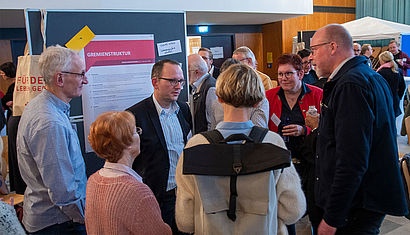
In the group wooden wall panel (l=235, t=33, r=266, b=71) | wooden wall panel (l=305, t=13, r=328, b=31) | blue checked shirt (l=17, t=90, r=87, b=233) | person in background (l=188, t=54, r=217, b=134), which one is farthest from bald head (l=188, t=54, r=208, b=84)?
wooden wall panel (l=305, t=13, r=328, b=31)

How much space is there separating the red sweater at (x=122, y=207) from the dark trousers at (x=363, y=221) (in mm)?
986

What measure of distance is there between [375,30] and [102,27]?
851 cm

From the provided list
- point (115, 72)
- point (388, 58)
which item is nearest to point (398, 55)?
point (388, 58)

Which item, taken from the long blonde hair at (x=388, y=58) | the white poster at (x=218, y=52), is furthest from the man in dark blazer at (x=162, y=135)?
the white poster at (x=218, y=52)

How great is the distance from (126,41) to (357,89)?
1.80 meters

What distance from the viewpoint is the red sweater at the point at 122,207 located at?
1328 mm

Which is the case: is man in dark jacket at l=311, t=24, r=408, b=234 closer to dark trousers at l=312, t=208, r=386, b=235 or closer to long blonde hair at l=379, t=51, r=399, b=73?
dark trousers at l=312, t=208, r=386, b=235

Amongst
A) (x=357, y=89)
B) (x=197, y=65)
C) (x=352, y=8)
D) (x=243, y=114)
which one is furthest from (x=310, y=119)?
(x=352, y=8)

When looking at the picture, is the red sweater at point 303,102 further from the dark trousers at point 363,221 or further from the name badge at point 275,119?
the dark trousers at point 363,221

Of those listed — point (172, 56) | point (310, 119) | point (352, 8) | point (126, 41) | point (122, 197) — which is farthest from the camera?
point (352, 8)

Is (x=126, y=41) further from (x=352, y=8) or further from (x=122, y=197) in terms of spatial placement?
(x=352, y=8)

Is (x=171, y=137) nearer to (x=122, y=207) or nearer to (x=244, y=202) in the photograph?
(x=122, y=207)

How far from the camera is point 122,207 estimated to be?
1.32 metres

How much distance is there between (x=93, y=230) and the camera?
4.62 ft
